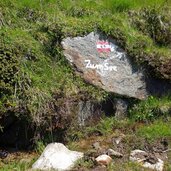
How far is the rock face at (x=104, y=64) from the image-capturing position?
30.4 ft

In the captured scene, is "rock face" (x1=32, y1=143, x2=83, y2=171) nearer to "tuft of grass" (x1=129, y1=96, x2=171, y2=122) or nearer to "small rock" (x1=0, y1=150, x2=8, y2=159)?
"small rock" (x1=0, y1=150, x2=8, y2=159)

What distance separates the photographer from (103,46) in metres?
9.50

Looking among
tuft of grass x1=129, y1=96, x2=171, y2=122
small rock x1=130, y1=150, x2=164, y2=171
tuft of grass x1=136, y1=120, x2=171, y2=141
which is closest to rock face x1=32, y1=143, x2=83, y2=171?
small rock x1=130, y1=150, x2=164, y2=171

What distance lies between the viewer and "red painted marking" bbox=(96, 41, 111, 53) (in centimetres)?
947

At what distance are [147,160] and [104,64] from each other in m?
2.22

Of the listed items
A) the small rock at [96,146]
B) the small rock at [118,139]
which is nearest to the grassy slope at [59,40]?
the small rock at [118,139]

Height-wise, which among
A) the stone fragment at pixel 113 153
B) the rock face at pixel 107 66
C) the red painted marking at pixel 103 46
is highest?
the red painted marking at pixel 103 46

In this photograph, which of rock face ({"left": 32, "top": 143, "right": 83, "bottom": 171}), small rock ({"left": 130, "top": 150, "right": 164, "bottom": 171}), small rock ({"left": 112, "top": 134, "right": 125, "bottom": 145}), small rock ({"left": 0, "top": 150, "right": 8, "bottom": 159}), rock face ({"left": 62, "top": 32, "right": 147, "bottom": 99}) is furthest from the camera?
rock face ({"left": 62, "top": 32, "right": 147, "bottom": 99})

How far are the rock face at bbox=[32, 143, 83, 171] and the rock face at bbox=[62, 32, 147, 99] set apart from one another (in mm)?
1614

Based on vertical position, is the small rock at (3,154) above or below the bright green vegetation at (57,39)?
below

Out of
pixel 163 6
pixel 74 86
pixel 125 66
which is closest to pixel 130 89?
pixel 125 66

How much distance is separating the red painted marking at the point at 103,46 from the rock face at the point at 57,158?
2.11 meters

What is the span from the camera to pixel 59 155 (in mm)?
7945

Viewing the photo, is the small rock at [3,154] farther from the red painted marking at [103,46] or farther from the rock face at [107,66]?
the red painted marking at [103,46]
